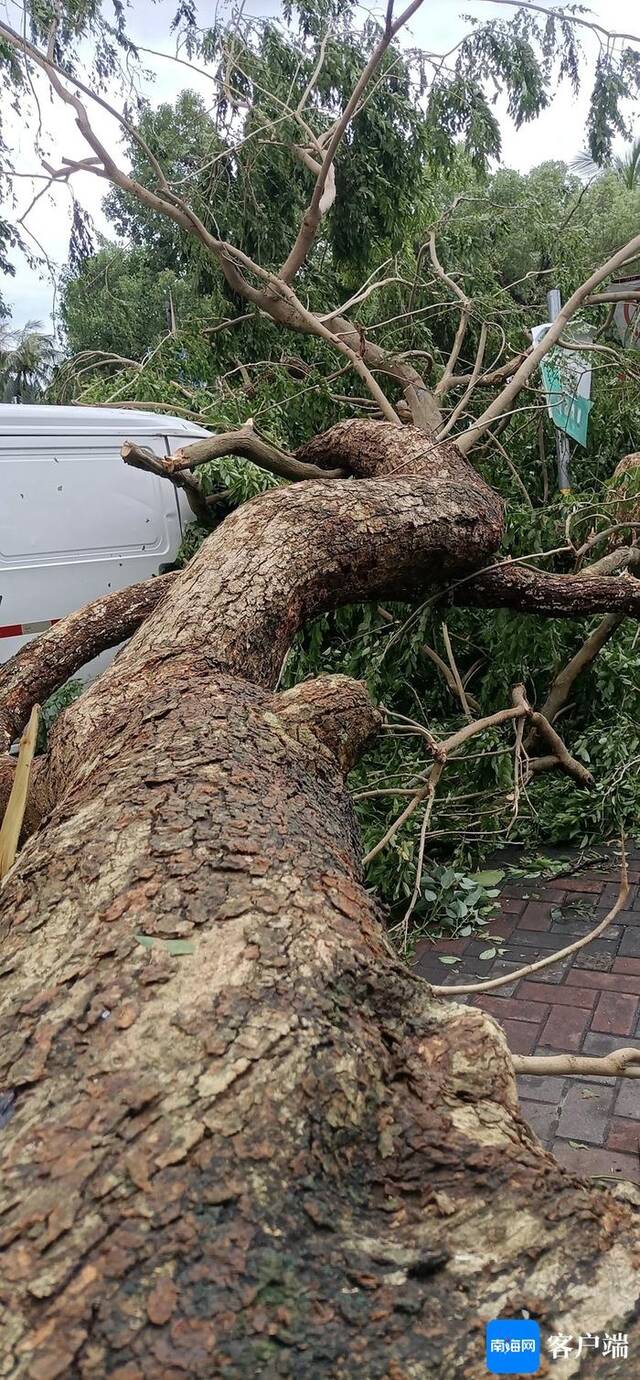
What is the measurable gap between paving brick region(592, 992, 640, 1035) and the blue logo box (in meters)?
2.04

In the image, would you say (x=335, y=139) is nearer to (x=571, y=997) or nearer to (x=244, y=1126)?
(x=571, y=997)

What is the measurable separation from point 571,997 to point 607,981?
15 cm

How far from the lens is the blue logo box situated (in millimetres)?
916

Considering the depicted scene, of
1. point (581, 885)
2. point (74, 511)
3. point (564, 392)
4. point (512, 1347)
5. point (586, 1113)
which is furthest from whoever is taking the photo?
point (74, 511)

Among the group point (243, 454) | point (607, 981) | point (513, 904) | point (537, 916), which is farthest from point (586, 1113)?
point (243, 454)

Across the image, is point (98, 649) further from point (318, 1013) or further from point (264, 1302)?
point (264, 1302)

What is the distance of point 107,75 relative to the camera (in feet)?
22.8

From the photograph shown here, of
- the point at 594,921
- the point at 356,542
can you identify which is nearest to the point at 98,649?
the point at 356,542

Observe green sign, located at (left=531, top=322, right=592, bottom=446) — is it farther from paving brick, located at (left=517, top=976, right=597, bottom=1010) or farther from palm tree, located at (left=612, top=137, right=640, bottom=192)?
palm tree, located at (left=612, top=137, right=640, bottom=192)

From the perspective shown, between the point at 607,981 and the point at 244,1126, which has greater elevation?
the point at 244,1126

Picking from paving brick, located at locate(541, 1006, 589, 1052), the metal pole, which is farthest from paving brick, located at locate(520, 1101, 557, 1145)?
the metal pole

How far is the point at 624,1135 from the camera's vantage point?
242cm

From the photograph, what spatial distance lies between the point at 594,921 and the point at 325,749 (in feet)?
6.04

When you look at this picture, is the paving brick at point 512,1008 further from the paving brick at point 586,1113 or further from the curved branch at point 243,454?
the curved branch at point 243,454
